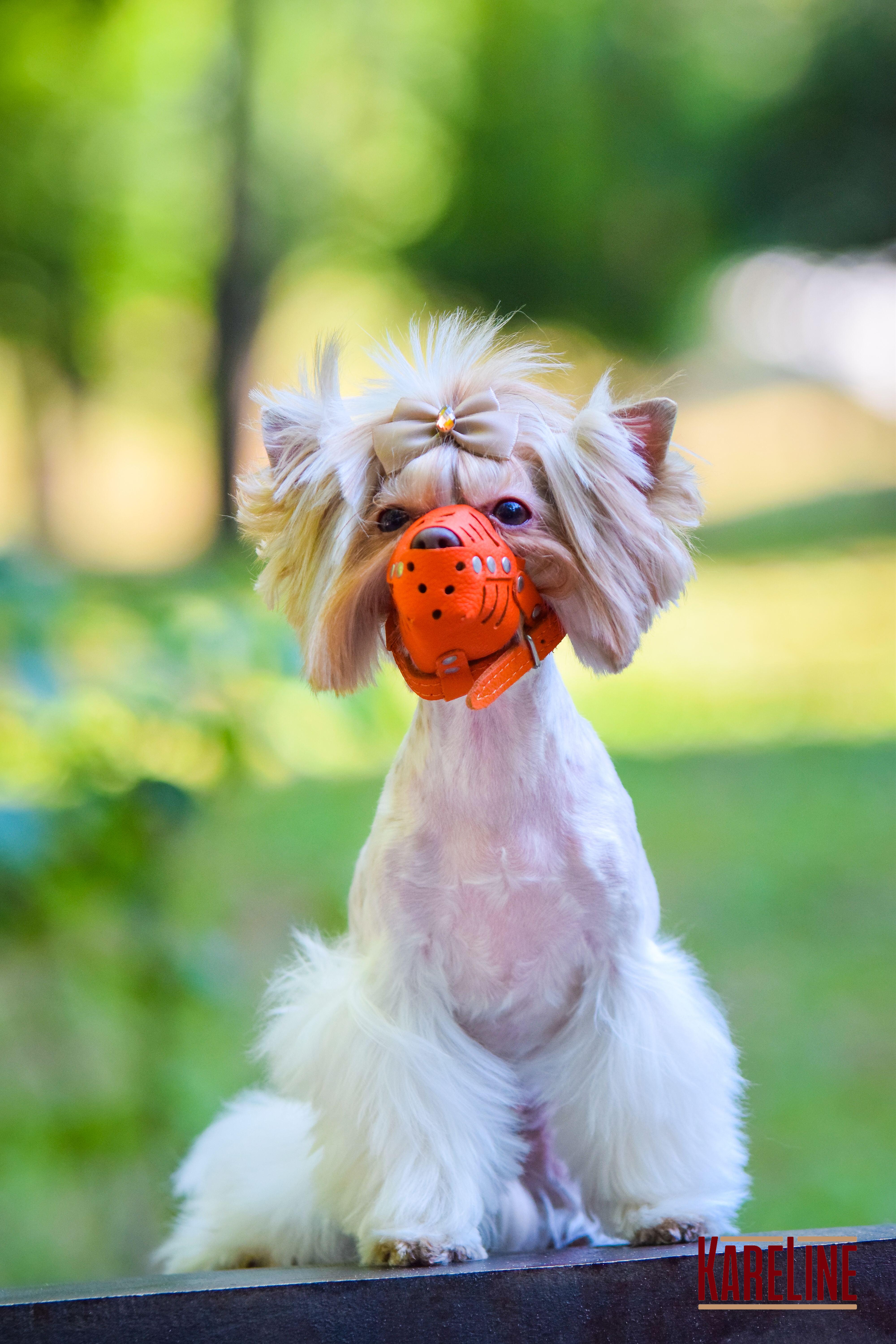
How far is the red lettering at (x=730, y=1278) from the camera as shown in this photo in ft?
2.94

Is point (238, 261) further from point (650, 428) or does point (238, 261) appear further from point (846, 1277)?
point (846, 1277)

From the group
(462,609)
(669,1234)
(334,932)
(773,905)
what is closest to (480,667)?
(462,609)

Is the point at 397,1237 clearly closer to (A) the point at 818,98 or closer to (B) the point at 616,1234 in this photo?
(B) the point at 616,1234

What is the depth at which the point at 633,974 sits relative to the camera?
3.13 ft

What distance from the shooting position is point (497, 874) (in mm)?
926

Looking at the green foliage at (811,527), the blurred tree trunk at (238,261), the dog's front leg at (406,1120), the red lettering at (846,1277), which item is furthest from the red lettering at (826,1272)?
the blurred tree trunk at (238,261)

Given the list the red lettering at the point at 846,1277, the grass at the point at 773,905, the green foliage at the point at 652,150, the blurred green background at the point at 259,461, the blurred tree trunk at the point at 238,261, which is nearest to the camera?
the red lettering at the point at 846,1277

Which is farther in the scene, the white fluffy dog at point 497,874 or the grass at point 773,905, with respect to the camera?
the grass at point 773,905

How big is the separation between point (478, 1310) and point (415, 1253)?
0.06 m

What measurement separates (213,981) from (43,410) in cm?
431

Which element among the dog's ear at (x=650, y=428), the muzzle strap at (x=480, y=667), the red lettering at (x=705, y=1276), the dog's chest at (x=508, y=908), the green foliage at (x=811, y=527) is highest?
the green foliage at (x=811, y=527)

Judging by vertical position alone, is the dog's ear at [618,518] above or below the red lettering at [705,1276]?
above

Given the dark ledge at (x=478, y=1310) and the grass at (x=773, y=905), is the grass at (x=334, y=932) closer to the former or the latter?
the grass at (x=773, y=905)

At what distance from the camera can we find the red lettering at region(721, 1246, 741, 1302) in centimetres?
90
